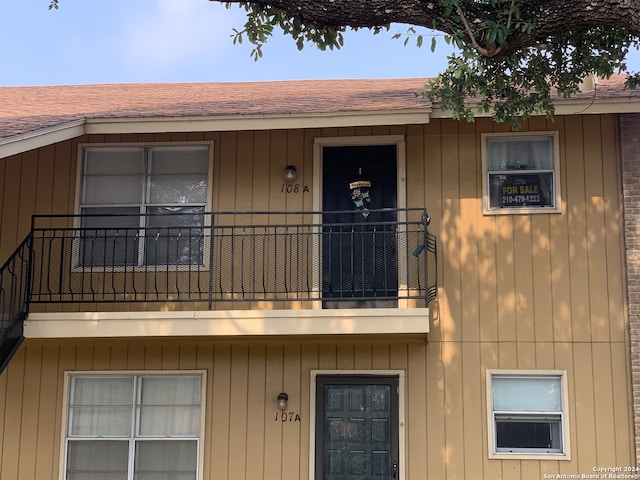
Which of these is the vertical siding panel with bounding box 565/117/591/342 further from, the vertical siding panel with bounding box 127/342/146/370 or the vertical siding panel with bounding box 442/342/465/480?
the vertical siding panel with bounding box 127/342/146/370

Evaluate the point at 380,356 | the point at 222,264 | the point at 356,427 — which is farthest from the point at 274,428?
the point at 222,264

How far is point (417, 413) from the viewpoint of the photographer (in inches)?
376

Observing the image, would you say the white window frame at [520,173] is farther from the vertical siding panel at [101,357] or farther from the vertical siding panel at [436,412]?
the vertical siding panel at [101,357]

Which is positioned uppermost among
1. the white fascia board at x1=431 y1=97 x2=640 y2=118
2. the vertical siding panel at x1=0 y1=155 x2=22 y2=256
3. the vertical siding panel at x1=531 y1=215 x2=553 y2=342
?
the white fascia board at x1=431 y1=97 x2=640 y2=118

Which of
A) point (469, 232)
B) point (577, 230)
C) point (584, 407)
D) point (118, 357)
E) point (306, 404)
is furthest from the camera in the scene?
point (118, 357)

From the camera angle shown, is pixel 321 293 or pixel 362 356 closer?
pixel 362 356

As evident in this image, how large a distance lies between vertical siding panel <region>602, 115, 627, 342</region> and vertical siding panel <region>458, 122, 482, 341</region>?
1433 mm

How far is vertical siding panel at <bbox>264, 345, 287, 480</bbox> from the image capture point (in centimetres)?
958

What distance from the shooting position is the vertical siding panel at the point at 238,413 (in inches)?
379

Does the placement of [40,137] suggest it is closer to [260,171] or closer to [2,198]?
[2,198]

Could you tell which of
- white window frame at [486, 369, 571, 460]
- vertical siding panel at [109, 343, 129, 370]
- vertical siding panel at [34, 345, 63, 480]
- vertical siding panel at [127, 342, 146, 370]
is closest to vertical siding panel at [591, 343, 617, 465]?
white window frame at [486, 369, 571, 460]

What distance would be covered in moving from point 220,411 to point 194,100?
400 centimetres

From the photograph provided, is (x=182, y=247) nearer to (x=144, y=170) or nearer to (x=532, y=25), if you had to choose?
(x=144, y=170)

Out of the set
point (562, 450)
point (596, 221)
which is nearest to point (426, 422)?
point (562, 450)
